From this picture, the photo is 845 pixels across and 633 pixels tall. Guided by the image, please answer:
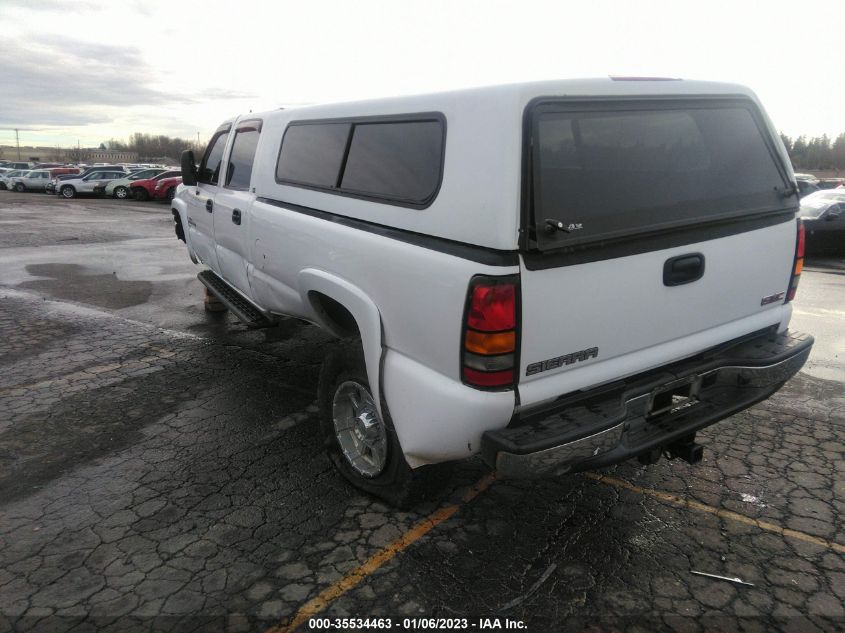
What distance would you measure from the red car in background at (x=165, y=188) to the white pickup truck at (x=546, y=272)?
26028 mm

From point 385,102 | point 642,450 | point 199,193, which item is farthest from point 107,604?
point 199,193

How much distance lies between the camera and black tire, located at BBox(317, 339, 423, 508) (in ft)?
10.2

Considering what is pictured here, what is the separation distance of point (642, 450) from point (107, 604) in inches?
94.3

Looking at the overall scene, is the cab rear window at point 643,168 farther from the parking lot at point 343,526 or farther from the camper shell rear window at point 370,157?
the parking lot at point 343,526

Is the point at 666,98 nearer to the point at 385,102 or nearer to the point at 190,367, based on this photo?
the point at 385,102

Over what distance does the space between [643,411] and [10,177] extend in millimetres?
42906

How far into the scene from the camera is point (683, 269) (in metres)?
2.85

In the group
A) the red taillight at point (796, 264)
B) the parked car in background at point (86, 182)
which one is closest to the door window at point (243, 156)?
the red taillight at point (796, 264)

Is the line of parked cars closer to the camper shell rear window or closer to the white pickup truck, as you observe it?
the camper shell rear window

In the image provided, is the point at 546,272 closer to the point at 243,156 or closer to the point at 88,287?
the point at 243,156

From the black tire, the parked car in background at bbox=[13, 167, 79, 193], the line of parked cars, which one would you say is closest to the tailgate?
the black tire

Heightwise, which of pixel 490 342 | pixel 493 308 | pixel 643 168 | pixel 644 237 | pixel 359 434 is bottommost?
pixel 359 434

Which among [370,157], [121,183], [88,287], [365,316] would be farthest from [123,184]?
[365,316]

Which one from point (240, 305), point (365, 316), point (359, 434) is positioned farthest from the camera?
point (240, 305)
